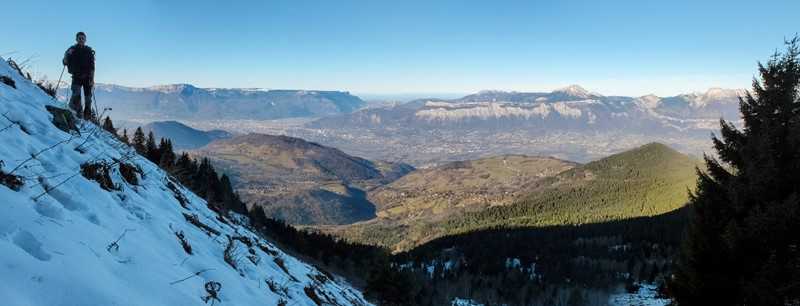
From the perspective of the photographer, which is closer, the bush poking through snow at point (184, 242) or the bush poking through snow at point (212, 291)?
the bush poking through snow at point (212, 291)

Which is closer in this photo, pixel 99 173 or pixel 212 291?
pixel 212 291

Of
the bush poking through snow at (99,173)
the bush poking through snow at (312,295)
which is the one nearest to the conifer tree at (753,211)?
the bush poking through snow at (312,295)

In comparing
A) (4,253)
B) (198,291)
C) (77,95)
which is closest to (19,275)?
(4,253)

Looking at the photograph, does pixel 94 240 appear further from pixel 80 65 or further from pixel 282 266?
pixel 80 65

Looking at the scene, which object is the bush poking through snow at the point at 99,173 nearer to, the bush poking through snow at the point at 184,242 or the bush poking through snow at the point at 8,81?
the bush poking through snow at the point at 184,242

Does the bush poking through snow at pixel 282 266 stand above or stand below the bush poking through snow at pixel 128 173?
below

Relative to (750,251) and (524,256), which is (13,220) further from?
(524,256)

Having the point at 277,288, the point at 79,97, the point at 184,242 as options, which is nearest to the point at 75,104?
the point at 79,97
